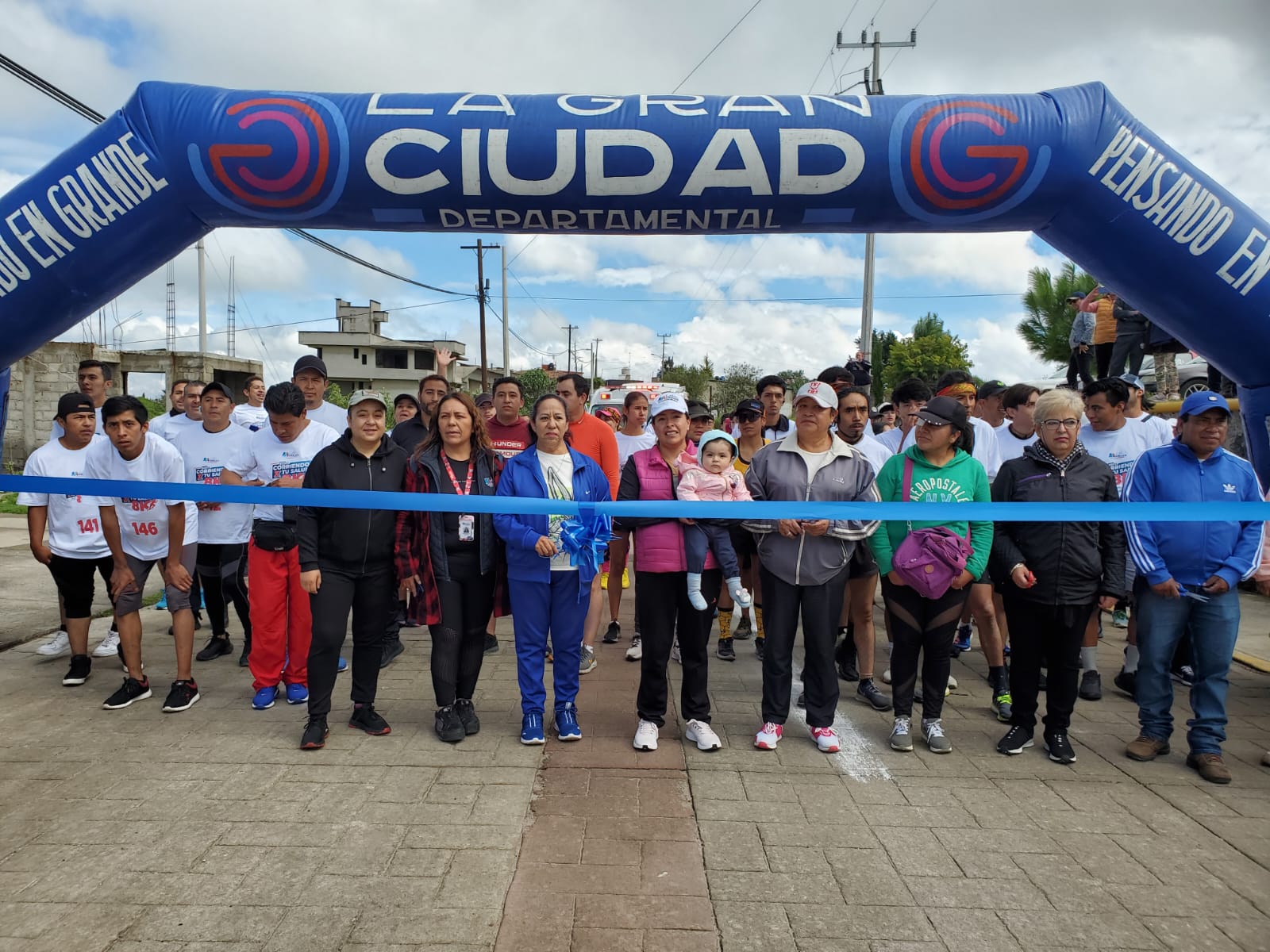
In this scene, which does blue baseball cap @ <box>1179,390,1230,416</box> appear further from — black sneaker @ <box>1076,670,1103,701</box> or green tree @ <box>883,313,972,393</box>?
green tree @ <box>883,313,972,393</box>

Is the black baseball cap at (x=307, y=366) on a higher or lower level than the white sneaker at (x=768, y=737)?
higher

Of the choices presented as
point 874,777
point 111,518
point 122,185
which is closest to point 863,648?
point 874,777

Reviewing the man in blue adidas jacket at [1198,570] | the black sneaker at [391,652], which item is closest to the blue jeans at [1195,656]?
the man in blue adidas jacket at [1198,570]

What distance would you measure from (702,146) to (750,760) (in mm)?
3202

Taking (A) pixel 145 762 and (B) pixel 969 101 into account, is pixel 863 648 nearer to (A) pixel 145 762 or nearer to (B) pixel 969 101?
(B) pixel 969 101

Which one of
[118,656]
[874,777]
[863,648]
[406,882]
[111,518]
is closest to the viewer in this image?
[406,882]

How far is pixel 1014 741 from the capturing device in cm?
417

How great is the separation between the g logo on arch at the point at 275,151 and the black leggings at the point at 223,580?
2462mm

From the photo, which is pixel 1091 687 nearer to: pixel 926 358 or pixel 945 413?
pixel 945 413

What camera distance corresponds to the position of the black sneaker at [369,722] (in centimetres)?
429

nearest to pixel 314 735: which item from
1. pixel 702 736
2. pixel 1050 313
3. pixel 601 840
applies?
pixel 601 840

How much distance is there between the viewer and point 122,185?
13.4ft

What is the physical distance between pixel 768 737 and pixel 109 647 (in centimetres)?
483

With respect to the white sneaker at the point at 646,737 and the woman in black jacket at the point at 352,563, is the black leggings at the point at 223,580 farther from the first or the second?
the white sneaker at the point at 646,737
